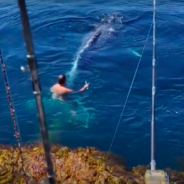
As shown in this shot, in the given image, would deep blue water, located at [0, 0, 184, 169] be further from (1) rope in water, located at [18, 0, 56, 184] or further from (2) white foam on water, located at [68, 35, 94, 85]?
(1) rope in water, located at [18, 0, 56, 184]

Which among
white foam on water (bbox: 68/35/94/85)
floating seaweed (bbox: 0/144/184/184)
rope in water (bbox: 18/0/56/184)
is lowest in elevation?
floating seaweed (bbox: 0/144/184/184)

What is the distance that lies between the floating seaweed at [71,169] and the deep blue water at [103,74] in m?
0.83

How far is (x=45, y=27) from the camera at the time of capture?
47.5ft

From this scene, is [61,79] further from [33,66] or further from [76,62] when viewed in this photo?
[33,66]

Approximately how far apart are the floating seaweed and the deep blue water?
2.73ft

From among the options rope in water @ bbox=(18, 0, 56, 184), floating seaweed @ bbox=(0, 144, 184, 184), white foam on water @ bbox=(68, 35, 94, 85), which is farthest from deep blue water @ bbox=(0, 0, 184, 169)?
rope in water @ bbox=(18, 0, 56, 184)

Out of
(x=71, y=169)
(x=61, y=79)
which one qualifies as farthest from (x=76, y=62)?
(x=71, y=169)

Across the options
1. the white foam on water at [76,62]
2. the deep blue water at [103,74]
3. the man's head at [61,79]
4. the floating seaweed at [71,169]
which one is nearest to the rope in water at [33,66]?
the floating seaweed at [71,169]

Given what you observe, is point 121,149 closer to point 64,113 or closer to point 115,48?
point 64,113

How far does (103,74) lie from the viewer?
438 inches

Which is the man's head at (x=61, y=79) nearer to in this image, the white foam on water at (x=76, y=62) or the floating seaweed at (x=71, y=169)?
the white foam on water at (x=76, y=62)

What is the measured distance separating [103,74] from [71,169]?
4.75 metres

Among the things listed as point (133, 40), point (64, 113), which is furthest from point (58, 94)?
point (133, 40)

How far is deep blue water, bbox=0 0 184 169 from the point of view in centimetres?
883
